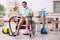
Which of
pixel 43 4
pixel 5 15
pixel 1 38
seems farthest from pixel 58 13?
pixel 1 38

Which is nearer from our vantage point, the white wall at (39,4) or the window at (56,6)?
the white wall at (39,4)

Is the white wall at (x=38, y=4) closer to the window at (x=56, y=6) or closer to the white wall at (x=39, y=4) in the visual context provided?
the white wall at (x=39, y=4)

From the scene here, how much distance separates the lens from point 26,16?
6137 mm

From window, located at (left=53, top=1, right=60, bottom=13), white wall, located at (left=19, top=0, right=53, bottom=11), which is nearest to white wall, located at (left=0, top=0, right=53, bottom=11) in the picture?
white wall, located at (left=19, top=0, right=53, bottom=11)

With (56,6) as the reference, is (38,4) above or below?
above

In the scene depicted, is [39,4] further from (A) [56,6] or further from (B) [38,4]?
(A) [56,6]

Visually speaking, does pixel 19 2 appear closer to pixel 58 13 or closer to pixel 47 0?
pixel 47 0

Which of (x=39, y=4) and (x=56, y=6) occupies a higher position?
(x=39, y=4)

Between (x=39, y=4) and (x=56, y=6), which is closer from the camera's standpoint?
(x=39, y=4)

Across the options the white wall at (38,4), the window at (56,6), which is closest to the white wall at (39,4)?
the white wall at (38,4)

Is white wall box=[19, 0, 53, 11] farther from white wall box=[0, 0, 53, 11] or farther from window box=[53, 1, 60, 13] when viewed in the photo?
window box=[53, 1, 60, 13]

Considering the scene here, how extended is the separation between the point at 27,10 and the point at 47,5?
17.4 feet

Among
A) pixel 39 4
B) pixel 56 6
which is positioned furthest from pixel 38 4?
pixel 56 6

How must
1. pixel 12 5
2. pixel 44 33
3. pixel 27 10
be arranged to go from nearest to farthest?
pixel 27 10 < pixel 44 33 < pixel 12 5
